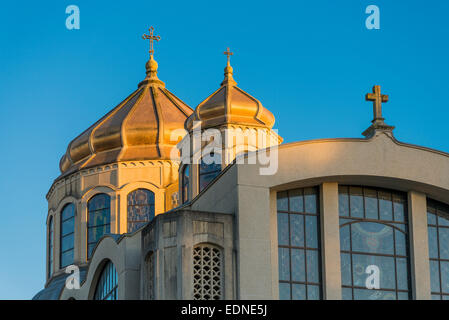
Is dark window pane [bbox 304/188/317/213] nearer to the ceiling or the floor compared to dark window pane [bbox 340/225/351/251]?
nearer to the ceiling

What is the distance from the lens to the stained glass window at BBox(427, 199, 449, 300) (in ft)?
81.0

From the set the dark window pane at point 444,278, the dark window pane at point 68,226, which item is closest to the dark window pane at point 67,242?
the dark window pane at point 68,226

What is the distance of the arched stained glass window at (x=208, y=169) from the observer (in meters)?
31.3

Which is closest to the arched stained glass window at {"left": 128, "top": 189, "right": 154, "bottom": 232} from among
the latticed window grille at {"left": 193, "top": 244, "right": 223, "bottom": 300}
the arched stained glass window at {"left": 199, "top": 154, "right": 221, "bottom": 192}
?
the arched stained glass window at {"left": 199, "top": 154, "right": 221, "bottom": 192}

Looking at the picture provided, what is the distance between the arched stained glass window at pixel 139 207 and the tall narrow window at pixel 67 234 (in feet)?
7.59

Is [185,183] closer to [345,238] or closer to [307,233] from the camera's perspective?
[307,233]

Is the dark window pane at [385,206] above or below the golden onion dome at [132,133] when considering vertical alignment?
below

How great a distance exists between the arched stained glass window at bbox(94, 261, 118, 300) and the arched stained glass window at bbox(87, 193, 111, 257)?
8004 millimetres

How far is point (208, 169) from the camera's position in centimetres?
3145

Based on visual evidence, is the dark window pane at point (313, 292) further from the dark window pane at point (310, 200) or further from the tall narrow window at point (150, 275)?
the tall narrow window at point (150, 275)

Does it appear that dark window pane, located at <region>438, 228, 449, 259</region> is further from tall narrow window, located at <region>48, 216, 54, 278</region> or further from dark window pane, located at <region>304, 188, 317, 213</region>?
tall narrow window, located at <region>48, 216, 54, 278</region>

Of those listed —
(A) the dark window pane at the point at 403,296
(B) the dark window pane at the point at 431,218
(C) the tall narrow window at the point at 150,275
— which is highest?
(B) the dark window pane at the point at 431,218

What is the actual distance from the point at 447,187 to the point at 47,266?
17.4 meters
